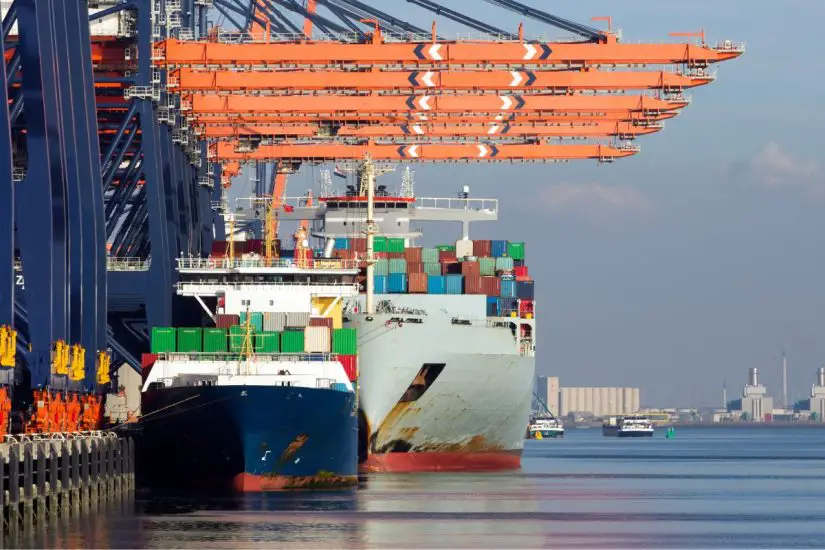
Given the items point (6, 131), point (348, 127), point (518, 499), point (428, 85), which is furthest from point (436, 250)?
point (6, 131)

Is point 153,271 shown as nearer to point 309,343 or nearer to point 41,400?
point 309,343

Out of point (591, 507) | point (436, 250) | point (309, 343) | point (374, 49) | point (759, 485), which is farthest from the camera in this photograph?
point (436, 250)

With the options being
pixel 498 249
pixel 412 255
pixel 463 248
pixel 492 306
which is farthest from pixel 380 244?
pixel 498 249

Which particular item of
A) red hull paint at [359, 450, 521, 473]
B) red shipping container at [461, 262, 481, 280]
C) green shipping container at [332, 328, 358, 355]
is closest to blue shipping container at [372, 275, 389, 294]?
red shipping container at [461, 262, 481, 280]

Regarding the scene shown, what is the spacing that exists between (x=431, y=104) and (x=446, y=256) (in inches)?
340

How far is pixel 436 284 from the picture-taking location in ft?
205

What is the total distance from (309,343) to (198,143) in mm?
22778

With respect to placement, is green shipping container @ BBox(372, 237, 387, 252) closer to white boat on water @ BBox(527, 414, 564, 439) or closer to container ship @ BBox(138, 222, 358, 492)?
container ship @ BBox(138, 222, 358, 492)

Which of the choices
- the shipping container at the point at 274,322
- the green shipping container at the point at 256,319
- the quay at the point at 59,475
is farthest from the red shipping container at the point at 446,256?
the quay at the point at 59,475

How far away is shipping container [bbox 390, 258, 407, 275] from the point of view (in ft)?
205

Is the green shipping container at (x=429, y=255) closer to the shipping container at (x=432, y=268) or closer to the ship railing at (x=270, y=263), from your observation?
the shipping container at (x=432, y=268)

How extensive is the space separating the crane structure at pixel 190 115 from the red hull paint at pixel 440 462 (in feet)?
27.3

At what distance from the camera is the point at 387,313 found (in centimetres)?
5738

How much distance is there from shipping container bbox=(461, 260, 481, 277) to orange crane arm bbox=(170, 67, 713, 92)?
949cm
